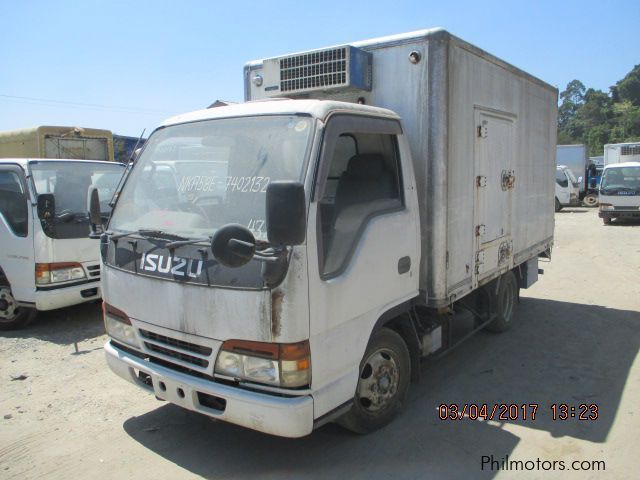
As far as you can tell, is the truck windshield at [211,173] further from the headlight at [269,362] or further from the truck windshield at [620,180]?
the truck windshield at [620,180]

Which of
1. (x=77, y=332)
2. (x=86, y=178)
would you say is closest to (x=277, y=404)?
(x=77, y=332)

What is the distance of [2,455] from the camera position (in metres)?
3.71

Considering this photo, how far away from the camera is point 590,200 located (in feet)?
86.7

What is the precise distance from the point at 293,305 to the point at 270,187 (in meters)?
0.69

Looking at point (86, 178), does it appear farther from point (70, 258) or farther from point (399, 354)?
point (399, 354)

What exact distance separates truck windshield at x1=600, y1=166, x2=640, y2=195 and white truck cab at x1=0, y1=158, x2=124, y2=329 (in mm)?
17429

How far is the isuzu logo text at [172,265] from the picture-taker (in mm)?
3145

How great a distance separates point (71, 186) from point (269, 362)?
504 cm

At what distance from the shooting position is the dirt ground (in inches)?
137

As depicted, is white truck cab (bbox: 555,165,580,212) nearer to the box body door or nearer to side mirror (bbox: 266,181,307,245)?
the box body door

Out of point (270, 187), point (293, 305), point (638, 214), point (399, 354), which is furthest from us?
point (638, 214)

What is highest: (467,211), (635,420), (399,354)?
(467,211)
